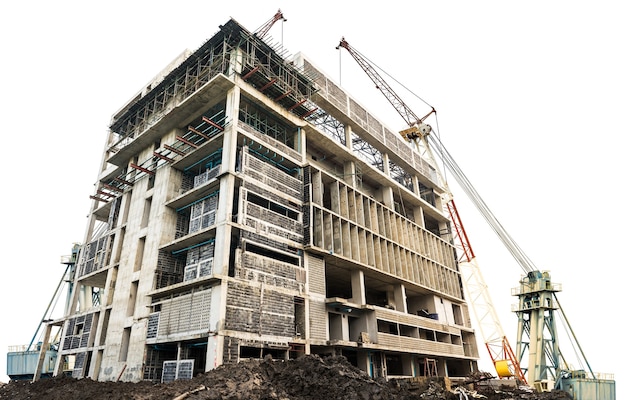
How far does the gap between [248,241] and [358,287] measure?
13841mm

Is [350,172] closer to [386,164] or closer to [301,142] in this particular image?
[386,164]

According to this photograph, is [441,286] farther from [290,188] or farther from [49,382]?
[49,382]

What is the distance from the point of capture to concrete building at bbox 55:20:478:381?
30.1m

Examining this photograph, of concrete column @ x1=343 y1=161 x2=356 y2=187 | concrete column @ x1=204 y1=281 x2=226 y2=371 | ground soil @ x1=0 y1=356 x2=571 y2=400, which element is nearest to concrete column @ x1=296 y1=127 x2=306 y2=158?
concrete column @ x1=343 y1=161 x2=356 y2=187

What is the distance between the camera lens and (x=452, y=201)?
2749 inches

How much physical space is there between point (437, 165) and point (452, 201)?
7.13 metres

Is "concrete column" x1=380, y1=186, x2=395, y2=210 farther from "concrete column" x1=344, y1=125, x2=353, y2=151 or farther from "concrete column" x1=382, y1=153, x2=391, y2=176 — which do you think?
"concrete column" x1=344, y1=125, x2=353, y2=151

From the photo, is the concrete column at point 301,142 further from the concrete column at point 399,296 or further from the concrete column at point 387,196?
the concrete column at point 399,296

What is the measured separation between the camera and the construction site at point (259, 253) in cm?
2994

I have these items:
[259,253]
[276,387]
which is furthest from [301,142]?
[276,387]

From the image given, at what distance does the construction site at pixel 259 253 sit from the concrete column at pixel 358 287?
0.37ft

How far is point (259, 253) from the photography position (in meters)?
33.4

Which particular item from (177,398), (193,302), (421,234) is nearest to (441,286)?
(421,234)

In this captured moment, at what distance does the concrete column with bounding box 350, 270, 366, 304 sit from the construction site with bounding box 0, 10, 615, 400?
112mm
